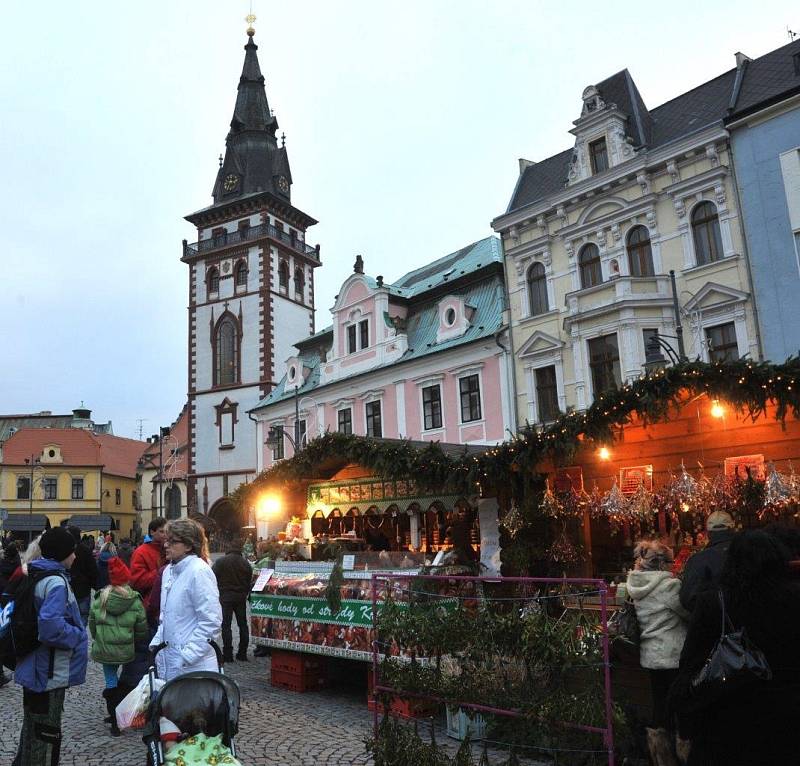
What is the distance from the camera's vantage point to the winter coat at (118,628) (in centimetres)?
764

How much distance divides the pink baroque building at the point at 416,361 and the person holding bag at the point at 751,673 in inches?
821

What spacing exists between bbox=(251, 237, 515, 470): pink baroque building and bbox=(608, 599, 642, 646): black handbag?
18.5 m

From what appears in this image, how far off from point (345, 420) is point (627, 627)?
2609 cm

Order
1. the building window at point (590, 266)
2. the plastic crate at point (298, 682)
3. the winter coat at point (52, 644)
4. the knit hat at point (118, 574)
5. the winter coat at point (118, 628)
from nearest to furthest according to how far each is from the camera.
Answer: the winter coat at point (52, 644) < the winter coat at point (118, 628) < the knit hat at point (118, 574) < the plastic crate at point (298, 682) < the building window at point (590, 266)

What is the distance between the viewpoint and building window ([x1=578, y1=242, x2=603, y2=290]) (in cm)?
2234

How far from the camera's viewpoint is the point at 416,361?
28.3 metres

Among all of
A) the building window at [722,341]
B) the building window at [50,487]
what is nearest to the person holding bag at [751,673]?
the building window at [722,341]

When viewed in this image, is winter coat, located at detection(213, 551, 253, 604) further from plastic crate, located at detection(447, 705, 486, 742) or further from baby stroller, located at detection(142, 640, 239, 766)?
baby stroller, located at detection(142, 640, 239, 766)

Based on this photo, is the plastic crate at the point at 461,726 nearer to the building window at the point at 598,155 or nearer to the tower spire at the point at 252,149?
the building window at the point at 598,155

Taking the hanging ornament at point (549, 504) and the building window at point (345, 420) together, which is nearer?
the hanging ornament at point (549, 504)

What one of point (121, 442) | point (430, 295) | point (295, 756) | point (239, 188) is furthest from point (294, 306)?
point (295, 756)

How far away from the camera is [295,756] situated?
23.1 ft

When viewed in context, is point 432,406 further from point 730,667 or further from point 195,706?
point 730,667

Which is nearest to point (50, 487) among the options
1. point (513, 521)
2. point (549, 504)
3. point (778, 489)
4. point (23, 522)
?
point (23, 522)
